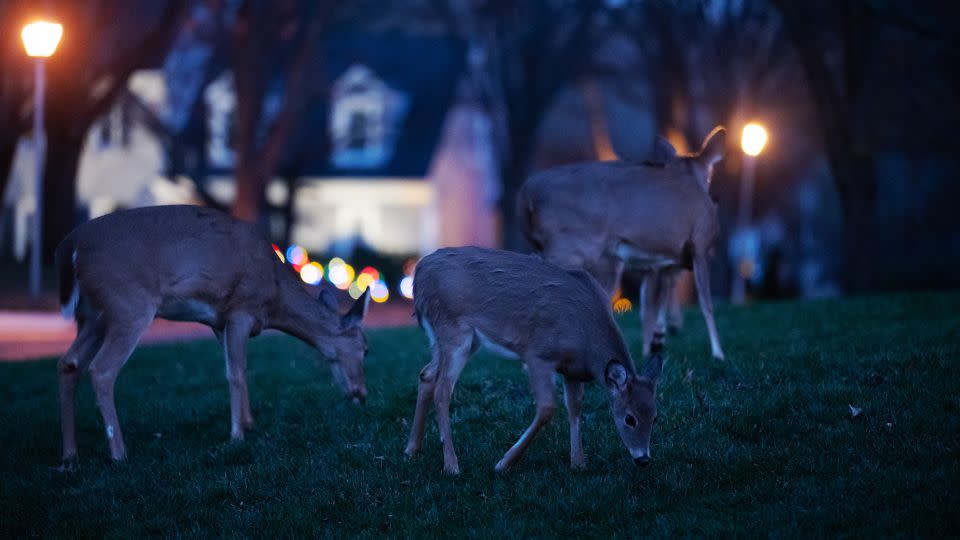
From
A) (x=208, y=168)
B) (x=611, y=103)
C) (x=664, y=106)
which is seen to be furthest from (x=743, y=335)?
(x=611, y=103)

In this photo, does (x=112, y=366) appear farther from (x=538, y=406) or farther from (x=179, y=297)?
(x=538, y=406)

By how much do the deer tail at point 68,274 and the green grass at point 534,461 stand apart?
1182 millimetres

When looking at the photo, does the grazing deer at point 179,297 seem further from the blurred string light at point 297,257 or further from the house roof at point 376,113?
the house roof at point 376,113

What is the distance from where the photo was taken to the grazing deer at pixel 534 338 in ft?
28.3

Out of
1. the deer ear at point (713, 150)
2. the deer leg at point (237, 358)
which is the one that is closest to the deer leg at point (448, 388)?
the deer leg at point (237, 358)

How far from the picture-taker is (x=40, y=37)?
17297mm

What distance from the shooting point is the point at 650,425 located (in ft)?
28.0

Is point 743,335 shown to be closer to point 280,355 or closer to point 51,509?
point 280,355

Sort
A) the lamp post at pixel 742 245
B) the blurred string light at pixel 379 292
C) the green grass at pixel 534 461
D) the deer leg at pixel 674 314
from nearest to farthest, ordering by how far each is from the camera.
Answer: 1. the green grass at pixel 534 461
2. the deer leg at pixel 674 314
3. the lamp post at pixel 742 245
4. the blurred string light at pixel 379 292

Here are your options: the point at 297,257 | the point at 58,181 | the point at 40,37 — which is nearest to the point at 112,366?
the point at 40,37

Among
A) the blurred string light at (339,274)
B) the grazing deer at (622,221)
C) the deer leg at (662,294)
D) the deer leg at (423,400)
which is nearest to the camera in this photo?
the deer leg at (423,400)

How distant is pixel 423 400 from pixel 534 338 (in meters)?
1.00

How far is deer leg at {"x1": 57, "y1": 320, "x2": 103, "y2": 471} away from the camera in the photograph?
33.1 feet

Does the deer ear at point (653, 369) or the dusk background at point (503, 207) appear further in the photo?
the deer ear at point (653, 369)
